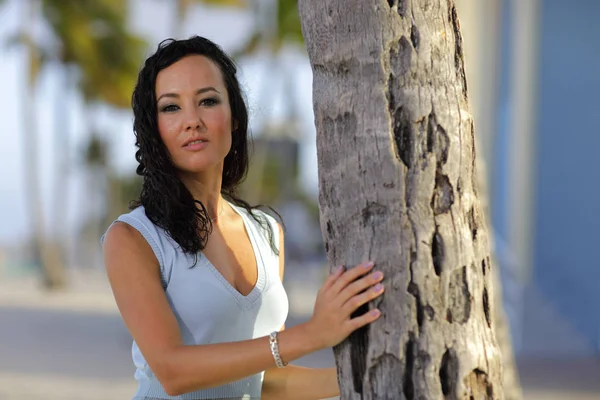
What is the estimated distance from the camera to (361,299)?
241cm

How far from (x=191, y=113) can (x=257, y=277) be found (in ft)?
1.72

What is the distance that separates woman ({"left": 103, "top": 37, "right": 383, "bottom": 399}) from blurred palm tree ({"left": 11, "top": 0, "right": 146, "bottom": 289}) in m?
29.4

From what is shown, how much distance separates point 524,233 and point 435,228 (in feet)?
44.2

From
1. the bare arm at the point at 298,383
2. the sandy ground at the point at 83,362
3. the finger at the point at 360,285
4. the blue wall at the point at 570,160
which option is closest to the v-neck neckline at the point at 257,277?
the bare arm at the point at 298,383

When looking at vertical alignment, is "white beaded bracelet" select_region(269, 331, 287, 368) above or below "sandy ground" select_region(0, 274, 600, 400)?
below

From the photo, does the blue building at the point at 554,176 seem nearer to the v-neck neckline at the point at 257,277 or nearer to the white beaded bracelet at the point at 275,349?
the v-neck neckline at the point at 257,277

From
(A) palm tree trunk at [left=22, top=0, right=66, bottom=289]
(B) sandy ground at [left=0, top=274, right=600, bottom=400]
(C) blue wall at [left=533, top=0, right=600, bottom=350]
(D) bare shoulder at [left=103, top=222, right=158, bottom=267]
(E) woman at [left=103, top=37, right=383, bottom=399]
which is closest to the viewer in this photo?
(E) woman at [left=103, top=37, right=383, bottom=399]

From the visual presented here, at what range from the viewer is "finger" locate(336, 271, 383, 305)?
95.1 inches

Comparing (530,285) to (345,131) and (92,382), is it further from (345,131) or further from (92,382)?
(345,131)

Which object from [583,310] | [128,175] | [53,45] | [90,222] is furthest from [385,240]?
[90,222]

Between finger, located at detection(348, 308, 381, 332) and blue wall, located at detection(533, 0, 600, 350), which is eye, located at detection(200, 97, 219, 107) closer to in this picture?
finger, located at detection(348, 308, 381, 332)

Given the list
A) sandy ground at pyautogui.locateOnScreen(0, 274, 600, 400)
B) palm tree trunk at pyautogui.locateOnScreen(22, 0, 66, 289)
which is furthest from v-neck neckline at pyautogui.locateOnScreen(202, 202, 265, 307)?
palm tree trunk at pyautogui.locateOnScreen(22, 0, 66, 289)

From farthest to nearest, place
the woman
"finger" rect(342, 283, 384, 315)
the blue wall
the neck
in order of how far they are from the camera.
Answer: the blue wall
the neck
the woman
"finger" rect(342, 283, 384, 315)

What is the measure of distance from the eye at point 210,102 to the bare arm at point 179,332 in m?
0.44
